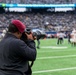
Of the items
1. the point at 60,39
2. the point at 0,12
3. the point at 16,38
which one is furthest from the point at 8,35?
the point at 0,12

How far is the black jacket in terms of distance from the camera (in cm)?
482

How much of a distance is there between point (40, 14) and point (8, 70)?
205 ft

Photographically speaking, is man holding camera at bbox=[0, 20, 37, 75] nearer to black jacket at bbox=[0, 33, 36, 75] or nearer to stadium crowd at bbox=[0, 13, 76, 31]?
black jacket at bbox=[0, 33, 36, 75]

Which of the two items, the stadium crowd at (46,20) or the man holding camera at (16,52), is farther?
the stadium crowd at (46,20)

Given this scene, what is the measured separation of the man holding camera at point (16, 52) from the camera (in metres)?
4.82

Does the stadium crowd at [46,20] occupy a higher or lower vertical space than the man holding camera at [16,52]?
lower

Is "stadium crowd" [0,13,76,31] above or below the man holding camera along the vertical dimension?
below

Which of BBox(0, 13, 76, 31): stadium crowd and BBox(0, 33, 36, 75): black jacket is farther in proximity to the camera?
BBox(0, 13, 76, 31): stadium crowd

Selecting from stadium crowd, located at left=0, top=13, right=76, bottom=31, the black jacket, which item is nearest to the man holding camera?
the black jacket

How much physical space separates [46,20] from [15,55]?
197ft

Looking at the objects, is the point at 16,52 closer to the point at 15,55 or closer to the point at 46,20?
the point at 15,55

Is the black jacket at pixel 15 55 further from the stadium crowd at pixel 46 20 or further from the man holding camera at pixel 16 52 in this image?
the stadium crowd at pixel 46 20

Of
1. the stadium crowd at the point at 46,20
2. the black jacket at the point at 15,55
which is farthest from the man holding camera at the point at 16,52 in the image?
the stadium crowd at the point at 46,20

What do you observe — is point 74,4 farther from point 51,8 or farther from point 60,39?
point 60,39
